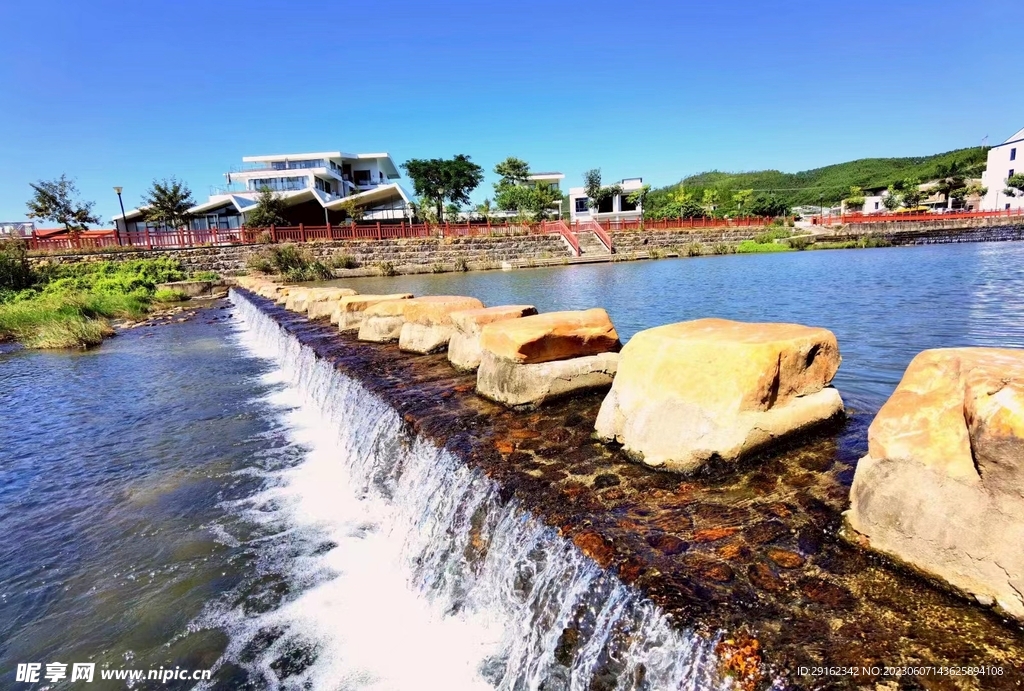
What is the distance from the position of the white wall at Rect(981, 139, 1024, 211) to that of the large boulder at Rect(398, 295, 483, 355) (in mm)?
75788

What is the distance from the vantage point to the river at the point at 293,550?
9.27 feet

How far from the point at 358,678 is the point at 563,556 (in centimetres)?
147

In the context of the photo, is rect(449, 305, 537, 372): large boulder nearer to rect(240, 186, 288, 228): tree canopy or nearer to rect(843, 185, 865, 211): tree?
rect(240, 186, 288, 228): tree canopy

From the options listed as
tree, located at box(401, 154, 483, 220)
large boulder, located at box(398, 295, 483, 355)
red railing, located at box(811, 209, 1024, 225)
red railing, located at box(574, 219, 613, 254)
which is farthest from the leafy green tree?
large boulder, located at box(398, 295, 483, 355)

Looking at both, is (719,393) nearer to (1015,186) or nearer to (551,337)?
(551,337)

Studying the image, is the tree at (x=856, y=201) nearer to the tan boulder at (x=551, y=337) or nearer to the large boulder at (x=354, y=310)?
the large boulder at (x=354, y=310)

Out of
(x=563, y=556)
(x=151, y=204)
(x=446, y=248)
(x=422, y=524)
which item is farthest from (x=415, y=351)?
(x=151, y=204)

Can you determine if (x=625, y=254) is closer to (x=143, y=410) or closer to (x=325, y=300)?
(x=325, y=300)

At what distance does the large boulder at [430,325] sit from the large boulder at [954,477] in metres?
5.25

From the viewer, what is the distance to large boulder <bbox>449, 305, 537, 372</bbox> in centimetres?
601

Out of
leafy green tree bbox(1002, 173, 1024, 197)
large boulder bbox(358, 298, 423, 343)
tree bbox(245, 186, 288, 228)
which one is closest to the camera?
large boulder bbox(358, 298, 423, 343)

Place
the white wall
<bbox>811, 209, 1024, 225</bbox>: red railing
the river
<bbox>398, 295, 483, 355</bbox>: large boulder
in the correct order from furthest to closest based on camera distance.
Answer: the white wall < <bbox>811, 209, 1024, 225</bbox>: red railing < <bbox>398, 295, 483, 355</bbox>: large boulder < the river

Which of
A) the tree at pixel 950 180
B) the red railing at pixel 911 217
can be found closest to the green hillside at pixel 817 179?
the tree at pixel 950 180

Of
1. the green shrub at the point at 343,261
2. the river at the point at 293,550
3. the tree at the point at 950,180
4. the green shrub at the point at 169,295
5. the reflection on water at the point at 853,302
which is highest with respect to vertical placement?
the tree at the point at 950,180
